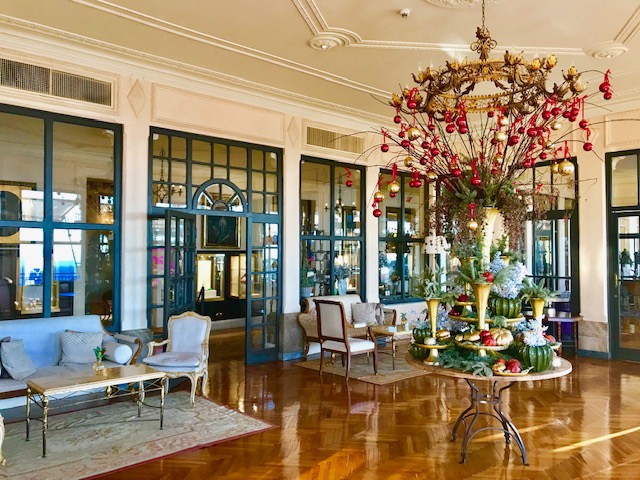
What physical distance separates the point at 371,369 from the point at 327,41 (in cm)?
423

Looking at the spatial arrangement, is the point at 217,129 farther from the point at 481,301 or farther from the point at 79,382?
the point at 481,301

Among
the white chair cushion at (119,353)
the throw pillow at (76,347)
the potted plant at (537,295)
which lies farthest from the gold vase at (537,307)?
the throw pillow at (76,347)

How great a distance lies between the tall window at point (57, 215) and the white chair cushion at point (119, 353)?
2.44 ft

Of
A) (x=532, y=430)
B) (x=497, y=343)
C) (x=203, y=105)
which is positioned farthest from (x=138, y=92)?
(x=532, y=430)

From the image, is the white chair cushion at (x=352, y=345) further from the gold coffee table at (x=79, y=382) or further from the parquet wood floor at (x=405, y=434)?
the gold coffee table at (x=79, y=382)

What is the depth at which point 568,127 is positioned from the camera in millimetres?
8391

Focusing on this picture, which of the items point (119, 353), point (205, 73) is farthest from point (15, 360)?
point (205, 73)

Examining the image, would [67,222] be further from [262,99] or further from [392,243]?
[392,243]

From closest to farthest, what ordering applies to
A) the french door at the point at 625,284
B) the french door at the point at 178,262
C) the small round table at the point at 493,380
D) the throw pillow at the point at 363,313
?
1. the small round table at the point at 493,380
2. the french door at the point at 178,262
3. the french door at the point at 625,284
4. the throw pillow at the point at 363,313

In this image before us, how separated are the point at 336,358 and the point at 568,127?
514 centimetres

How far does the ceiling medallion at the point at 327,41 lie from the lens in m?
5.76

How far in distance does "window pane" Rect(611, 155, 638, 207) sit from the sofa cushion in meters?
3.95

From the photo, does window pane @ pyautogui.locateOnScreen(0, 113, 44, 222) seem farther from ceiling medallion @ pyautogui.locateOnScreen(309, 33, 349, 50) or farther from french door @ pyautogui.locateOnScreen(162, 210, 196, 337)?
ceiling medallion @ pyautogui.locateOnScreen(309, 33, 349, 50)

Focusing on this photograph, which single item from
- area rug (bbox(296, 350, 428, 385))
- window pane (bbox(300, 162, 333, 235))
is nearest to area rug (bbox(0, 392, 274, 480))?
area rug (bbox(296, 350, 428, 385))
